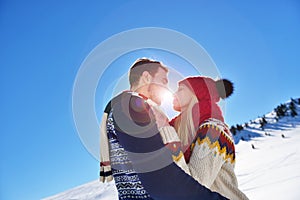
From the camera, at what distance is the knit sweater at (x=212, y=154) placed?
3.99 feet

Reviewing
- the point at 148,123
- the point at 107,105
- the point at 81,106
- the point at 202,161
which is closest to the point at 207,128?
the point at 202,161

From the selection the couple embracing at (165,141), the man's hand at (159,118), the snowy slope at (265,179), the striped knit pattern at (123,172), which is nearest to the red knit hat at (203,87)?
the couple embracing at (165,141)

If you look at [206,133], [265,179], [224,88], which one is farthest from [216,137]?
[265,179]

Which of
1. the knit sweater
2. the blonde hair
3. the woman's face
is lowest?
the knit sweater

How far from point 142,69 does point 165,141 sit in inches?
16.4

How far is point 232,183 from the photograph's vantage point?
1406 millimetres

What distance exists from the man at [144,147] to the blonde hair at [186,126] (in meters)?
0.12

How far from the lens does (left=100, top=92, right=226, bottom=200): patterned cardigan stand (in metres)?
1.01

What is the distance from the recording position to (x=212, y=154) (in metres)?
1.23

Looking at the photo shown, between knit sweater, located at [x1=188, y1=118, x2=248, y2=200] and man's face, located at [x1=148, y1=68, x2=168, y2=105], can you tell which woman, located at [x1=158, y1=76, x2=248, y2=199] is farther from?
man's face, located at [x1=148, y1=68, x2=168, y2=105]

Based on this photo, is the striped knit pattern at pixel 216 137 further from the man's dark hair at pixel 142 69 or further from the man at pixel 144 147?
the man's dark hair at pixel 142 69

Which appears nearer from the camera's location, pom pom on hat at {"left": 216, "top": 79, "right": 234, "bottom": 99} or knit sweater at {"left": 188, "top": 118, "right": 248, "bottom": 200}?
knit sweater at {"left": 188, "top": 118, "right": 248, "bottom": 200}

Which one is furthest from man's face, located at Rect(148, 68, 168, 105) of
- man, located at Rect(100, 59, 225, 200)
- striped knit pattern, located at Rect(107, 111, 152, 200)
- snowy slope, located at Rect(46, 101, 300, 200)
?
snowy slope, located at Rect(46, 101, 300, 200)

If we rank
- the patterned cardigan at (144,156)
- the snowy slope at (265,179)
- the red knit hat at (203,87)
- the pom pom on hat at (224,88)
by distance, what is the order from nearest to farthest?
1. the patterned cardigan at (144,156)
2. the red knit hat at (203,87)
3. the pom pom on hat at (224,88)
4. the snowy slope at (265,179)
